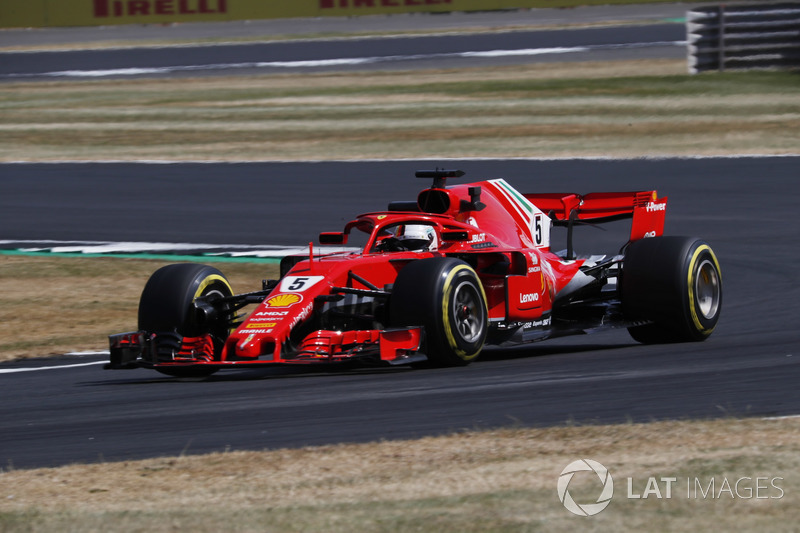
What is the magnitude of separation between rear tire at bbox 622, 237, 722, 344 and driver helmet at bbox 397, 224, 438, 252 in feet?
5.19

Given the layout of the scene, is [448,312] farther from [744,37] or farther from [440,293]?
[744,37]

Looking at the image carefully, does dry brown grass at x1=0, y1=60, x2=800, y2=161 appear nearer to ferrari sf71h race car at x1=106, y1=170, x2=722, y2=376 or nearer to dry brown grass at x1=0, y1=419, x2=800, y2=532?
ferrari sf71h race car at x1=106, y1=170, x2=722, y2=376

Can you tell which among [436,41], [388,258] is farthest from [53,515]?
[436,41]

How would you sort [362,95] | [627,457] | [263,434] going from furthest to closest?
[362,95] → [263,434] → [627,457]

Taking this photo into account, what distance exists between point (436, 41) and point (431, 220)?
101 ft

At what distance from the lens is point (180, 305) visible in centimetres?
961

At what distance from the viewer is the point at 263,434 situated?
731 cm

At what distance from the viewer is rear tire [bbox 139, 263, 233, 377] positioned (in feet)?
31.5

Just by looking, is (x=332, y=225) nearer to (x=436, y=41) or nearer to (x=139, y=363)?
(x=139, y=363)

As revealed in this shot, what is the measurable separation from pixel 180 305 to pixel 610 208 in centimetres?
388

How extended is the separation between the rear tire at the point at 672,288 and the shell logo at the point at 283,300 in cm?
272

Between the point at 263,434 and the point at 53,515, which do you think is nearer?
the point at 53,515

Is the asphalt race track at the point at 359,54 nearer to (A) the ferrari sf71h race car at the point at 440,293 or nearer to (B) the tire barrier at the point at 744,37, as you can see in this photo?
(B) the tire barrier at the point at 744,37

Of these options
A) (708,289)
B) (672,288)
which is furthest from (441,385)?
(708,289)
